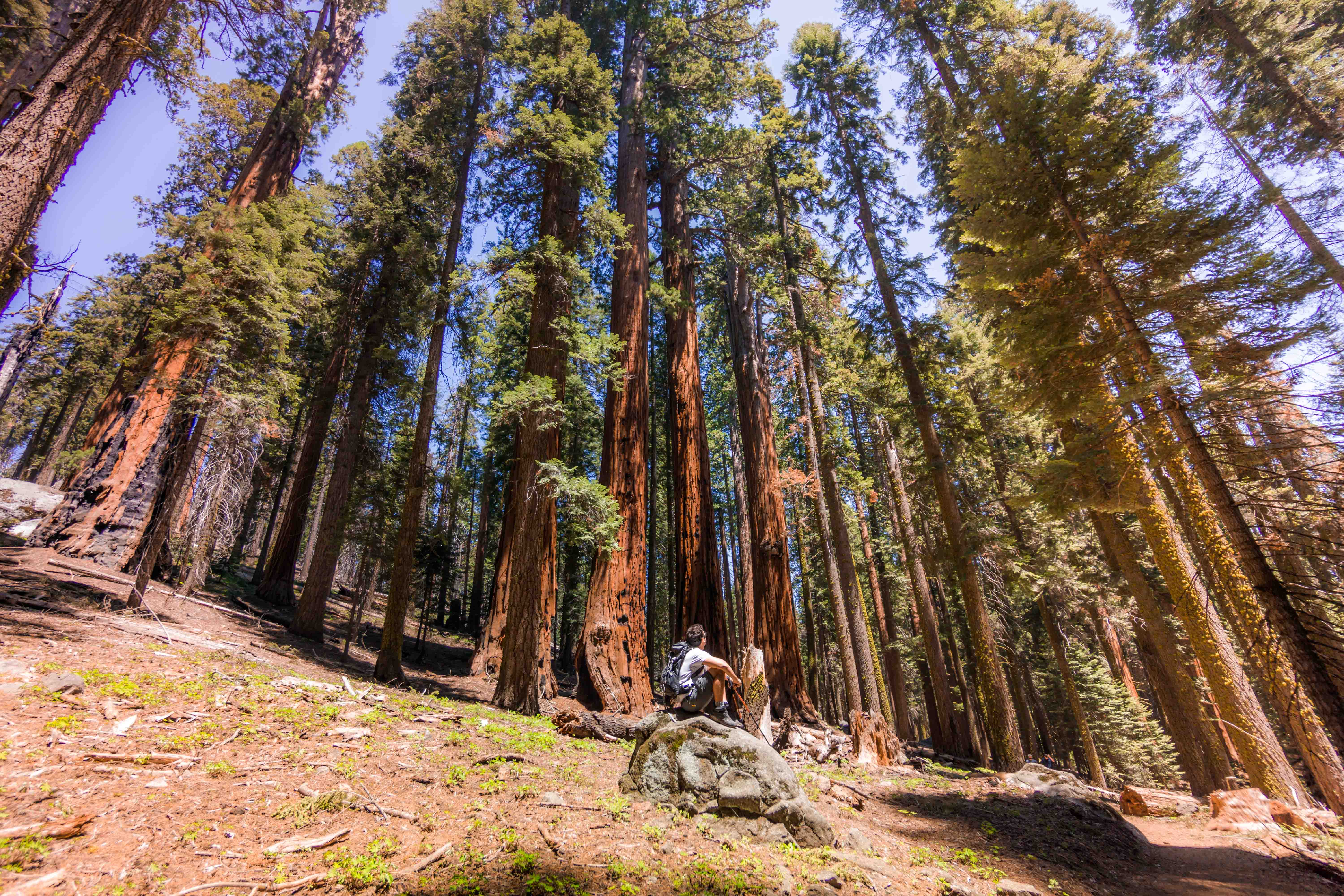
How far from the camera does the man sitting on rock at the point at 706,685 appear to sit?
5.30 metres

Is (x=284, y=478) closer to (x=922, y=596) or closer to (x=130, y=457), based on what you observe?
(x=130, y=457)

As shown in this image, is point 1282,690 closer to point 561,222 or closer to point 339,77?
point 561,222

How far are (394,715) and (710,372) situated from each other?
18.0 metres

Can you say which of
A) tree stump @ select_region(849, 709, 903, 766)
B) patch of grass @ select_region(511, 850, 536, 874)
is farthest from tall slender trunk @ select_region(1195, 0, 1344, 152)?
patch of grass @ select_region(511, 850, 536, 874)

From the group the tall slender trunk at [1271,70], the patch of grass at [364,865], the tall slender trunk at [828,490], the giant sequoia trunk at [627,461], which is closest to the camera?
the patch of grass at [364,865]

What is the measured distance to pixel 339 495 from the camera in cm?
1175

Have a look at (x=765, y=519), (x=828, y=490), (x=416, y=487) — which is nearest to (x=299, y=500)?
(x=416, y=487)

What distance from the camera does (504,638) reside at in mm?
7516

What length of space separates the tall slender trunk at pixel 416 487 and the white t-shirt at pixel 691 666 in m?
5.30

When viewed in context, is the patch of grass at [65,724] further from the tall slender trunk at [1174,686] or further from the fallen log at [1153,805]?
the tall slender trunk at [1174,686]

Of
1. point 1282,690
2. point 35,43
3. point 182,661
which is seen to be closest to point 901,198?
point 1282,690

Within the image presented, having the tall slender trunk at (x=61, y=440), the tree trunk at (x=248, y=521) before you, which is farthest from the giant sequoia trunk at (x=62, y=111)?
the tall slender trunk at (x=61, y=440)

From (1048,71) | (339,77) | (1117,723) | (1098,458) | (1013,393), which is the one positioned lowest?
(1117,723)

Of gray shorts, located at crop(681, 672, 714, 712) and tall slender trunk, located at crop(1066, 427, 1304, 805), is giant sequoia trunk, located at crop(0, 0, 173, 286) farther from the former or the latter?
tall slender trunk, located at crop(1066, 427, 1304, 805)
